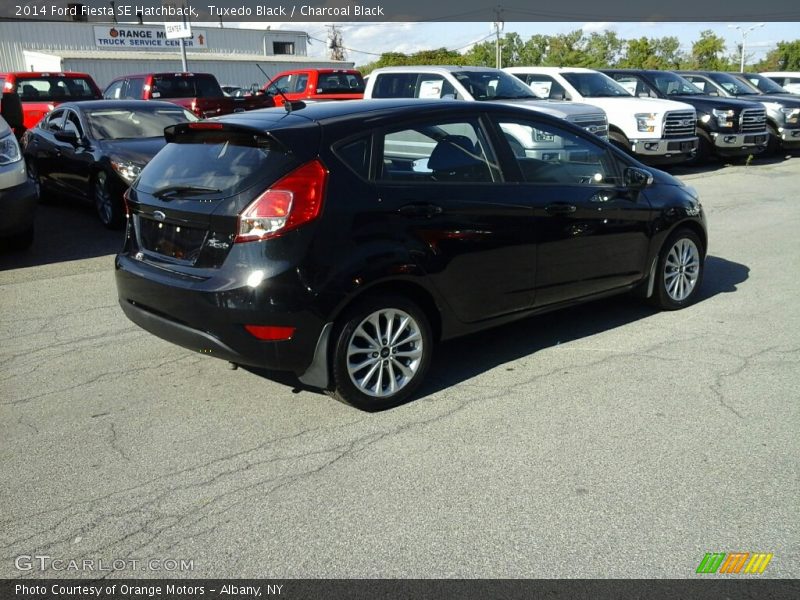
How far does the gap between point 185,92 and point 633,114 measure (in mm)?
10089

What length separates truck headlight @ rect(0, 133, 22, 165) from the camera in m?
8.38

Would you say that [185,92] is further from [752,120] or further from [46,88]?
[752,120]

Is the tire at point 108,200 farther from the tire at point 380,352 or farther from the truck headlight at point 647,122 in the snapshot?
the truck headlight at point 647,122

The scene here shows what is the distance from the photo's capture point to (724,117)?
58.0 feet

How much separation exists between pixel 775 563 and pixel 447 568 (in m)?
1.29

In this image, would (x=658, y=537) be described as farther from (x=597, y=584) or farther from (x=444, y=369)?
(x=444, y=369)

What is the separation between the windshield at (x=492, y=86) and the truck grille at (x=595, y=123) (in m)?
1.12

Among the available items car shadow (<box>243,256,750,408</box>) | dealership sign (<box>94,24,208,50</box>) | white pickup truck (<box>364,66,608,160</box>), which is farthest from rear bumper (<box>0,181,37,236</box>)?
dealership sign (<box>94,24,208,50</box>)

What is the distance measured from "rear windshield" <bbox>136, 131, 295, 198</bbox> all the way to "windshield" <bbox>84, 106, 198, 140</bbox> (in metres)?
6.03

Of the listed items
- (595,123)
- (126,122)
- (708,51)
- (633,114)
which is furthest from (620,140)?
(708,51)

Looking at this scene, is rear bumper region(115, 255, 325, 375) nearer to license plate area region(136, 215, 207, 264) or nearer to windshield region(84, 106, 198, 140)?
license plate area region(136, 215, 207, 264)

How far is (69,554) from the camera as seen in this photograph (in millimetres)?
3289

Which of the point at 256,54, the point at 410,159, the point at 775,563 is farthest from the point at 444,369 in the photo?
the point at 256,54

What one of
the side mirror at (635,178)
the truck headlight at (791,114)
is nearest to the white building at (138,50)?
the truck headlight at (791,114)
